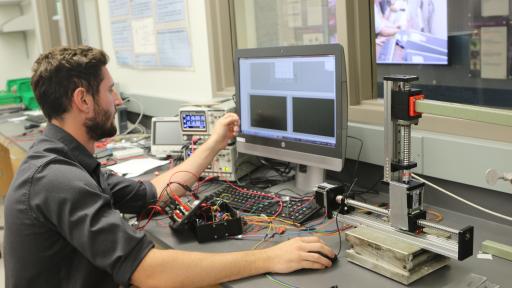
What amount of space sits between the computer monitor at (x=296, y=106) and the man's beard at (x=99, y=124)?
583 millimetres

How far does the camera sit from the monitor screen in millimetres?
1565

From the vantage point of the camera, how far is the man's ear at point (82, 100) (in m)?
1.40

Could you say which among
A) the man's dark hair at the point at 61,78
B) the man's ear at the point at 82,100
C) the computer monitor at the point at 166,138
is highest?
the man's dark hair at the point at 61,78

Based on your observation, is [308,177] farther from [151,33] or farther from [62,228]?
[151,33]

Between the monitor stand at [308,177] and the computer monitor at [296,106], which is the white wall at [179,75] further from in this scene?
the monitor stand at [308,177]

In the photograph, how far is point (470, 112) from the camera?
986 millimetres

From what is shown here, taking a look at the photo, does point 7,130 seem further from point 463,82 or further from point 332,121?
point 463,82

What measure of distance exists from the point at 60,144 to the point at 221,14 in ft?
4.80

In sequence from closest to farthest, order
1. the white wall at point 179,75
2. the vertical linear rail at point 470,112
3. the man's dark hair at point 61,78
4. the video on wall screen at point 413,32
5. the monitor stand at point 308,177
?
1. the vertical linear rail at point 470,112
2. the man's dark hair at point 61,78
3. the monitor stand at point 308,177
4. the white wall at point 179,75
5. the video on wall screen at point 413,32

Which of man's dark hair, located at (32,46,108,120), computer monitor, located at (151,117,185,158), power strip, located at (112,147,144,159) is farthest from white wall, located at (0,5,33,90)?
man's dark hair, located at (32,46,108,120)

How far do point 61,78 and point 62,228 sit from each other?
446 millimetres

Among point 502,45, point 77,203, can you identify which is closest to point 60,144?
point 77,203

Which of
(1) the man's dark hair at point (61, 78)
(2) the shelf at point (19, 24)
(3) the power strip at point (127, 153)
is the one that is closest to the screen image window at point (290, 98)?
(1) the man's dark hair at point (61, 78)

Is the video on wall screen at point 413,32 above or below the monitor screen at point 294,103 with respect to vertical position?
above
